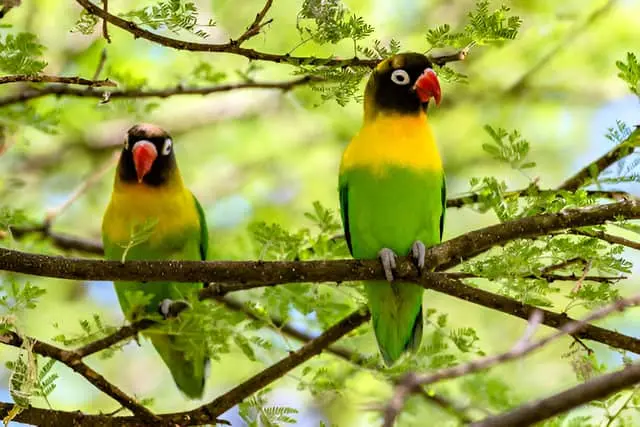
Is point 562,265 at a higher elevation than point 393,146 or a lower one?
lower

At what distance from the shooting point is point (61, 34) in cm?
632

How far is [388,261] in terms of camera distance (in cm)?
348

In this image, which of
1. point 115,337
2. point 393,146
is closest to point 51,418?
point 115,337


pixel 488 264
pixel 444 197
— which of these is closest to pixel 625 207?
pixel 488 264

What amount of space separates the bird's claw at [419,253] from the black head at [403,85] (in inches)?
24.0

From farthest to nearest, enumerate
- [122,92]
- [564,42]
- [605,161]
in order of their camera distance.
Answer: [564,42], [122,92], [605,161]

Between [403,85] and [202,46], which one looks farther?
[403,85]

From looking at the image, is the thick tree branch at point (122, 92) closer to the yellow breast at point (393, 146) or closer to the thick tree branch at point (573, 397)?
the yellow breast at point (393, 146)

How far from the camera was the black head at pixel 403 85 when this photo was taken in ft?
12.7

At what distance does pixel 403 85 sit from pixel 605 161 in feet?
3.32

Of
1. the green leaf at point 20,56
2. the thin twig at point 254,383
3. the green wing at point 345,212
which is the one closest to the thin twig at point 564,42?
the green wing at point 345,212

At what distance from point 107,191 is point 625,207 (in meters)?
5.50

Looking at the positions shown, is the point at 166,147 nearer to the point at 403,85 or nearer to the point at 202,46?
the point at 403,85

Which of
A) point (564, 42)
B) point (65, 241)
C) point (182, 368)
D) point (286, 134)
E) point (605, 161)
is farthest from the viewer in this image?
point (286, 134)
